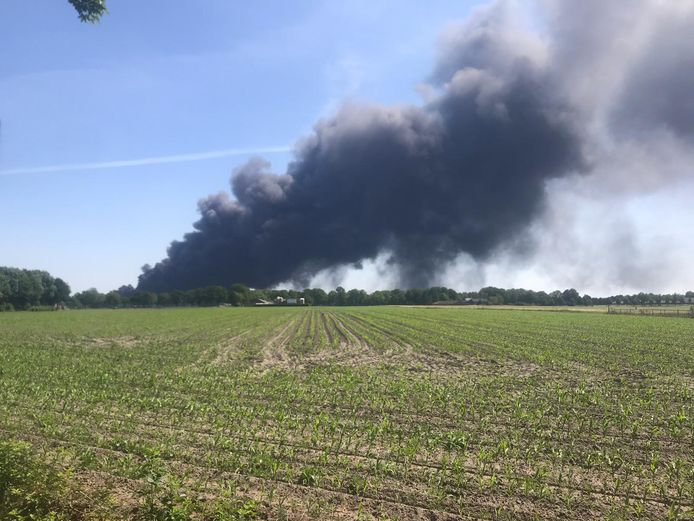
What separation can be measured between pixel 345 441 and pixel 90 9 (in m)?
9.22

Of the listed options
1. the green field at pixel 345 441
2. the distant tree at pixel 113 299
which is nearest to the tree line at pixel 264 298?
the distant tree at pixel 113 299

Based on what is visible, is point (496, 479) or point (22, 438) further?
point (22, 438)

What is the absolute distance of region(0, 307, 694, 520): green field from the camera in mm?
6539

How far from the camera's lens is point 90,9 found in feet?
28.4

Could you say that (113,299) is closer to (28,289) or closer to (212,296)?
(212,296)

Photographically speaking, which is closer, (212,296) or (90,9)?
(90,9)

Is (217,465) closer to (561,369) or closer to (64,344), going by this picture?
(561,369)

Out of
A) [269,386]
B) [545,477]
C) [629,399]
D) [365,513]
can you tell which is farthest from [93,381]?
[629,399]

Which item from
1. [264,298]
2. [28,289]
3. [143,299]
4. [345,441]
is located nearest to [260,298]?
[264,298]

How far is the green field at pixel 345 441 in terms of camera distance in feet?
21.5

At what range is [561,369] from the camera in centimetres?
1953

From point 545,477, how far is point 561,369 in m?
13.0

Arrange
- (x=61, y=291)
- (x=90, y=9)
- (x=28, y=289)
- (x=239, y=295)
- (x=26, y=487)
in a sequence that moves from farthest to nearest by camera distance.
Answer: (x=239, y=295), (x=61, y=291), (x=28, y=289), (x=90, y=9), (x=26, y=487)

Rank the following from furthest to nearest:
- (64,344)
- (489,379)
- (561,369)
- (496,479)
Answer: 1. (64,344)
2. (561,369)
3. (489,379)
4. (496,479)
